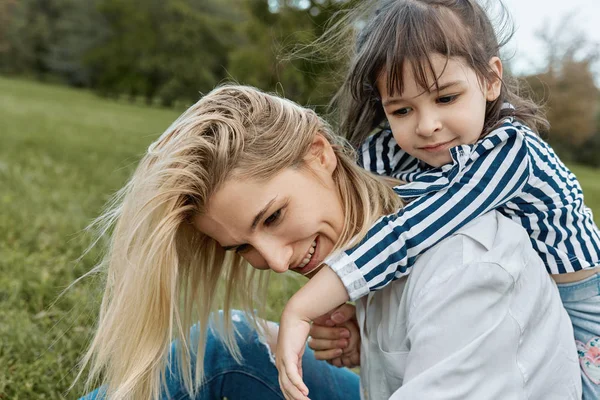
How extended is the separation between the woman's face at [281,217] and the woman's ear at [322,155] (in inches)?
0.5

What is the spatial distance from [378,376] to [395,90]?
2.62 ft

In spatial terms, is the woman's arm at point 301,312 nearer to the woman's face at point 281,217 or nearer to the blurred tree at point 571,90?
the woman's face at point 281,217

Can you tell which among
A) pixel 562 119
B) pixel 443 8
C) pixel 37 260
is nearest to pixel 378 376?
pixel 443 8

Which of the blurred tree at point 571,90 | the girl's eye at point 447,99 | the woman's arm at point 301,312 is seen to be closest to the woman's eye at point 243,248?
the woman's arm at point 301,312

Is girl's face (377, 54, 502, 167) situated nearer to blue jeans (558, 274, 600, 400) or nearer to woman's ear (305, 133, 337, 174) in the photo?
woman's ear (305, 133, 337, 174)

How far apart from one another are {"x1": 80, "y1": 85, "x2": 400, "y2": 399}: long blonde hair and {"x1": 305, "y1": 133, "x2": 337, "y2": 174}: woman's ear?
29 mm

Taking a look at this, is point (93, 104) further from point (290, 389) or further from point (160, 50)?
point (290, 389)

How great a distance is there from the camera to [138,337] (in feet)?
6.34

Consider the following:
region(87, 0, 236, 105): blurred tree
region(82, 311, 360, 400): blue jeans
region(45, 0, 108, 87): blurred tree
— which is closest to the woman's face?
region(82, 311, 360, 400): blue jeans

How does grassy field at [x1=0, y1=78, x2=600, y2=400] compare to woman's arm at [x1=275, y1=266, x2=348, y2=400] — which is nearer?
woman's arm at [x1=275, y1=266, x2=348, y2=400]

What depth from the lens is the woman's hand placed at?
7.02ft

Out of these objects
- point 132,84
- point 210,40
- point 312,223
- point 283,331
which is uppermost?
point 312,223

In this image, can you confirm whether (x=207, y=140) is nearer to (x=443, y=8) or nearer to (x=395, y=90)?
(x=395, y=90)

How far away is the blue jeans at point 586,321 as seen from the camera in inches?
69.1
